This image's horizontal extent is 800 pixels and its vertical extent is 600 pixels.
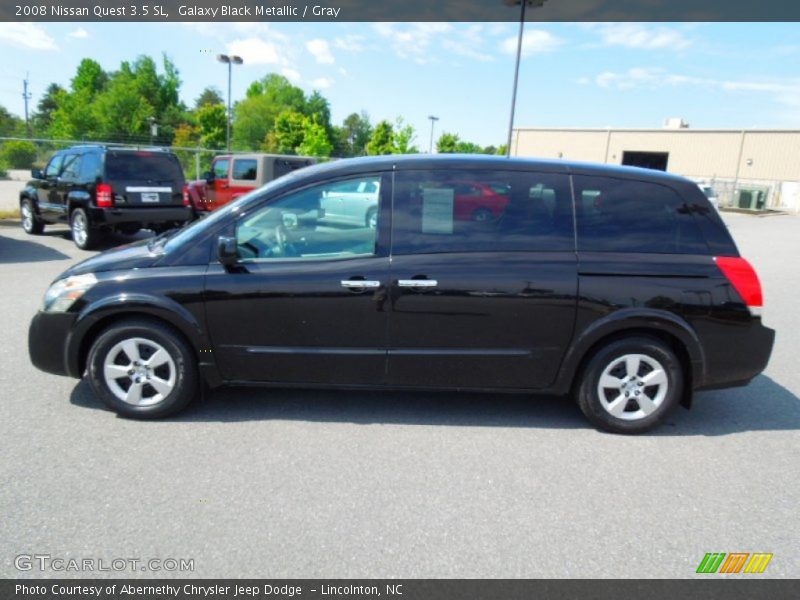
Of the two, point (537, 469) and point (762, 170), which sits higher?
point (762, 170)

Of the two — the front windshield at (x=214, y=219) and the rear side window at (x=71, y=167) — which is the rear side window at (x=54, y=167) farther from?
the front windshield at (x=214, y=219)

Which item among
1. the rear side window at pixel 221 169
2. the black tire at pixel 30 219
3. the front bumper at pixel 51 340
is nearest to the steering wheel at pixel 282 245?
the front bumper at pixel 51 340

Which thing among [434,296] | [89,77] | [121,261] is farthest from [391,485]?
[89,77]

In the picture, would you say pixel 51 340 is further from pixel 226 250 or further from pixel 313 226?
pixel 313 226

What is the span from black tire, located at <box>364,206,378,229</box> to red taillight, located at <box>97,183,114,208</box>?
813 centimetres

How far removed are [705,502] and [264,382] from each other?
2.79 metres

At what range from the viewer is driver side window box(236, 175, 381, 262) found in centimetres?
380

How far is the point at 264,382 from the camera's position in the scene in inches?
154

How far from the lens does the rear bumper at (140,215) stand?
10.2 m

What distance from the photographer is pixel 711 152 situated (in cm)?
4962

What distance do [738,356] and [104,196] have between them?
33.2 ft

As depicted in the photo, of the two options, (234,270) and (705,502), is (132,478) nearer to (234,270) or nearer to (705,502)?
(234,270)

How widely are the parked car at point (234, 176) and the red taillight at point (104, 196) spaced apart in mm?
4546

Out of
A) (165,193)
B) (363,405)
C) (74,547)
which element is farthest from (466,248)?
(165,193)
